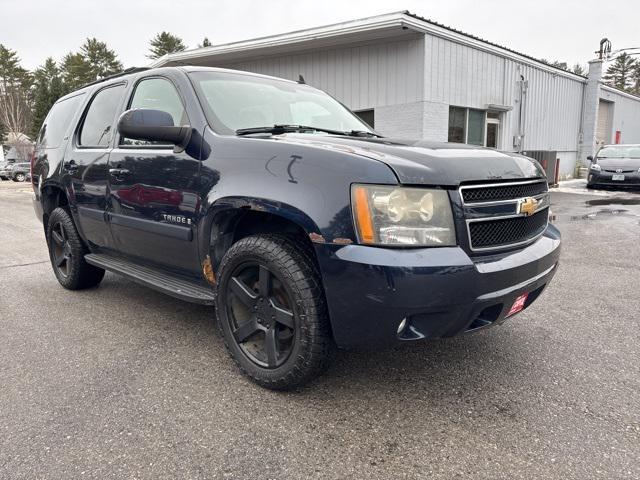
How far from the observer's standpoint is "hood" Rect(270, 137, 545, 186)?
7.01 ft

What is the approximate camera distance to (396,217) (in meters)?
2.09

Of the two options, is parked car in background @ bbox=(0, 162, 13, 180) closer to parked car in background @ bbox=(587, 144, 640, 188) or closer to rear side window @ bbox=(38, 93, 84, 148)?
rear side window @ bbox=(38, 93, 84, 148)

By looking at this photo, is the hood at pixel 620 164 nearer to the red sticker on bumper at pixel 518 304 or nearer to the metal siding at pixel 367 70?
the metal siding at pixel 367 70

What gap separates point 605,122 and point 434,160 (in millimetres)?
26701

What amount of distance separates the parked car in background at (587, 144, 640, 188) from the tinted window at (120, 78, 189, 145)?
1405cm

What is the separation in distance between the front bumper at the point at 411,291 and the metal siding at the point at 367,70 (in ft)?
34.8

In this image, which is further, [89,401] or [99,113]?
[99,113]

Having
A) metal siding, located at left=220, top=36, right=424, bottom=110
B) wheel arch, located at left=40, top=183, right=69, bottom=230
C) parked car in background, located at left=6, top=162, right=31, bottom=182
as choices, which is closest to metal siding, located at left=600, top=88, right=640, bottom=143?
metal siding, located at left=220, top=36, right=424, bottom=110

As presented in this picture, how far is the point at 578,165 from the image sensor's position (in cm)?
2045

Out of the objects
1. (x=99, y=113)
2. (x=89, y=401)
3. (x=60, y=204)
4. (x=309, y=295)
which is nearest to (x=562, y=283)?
(x=309, y=295)

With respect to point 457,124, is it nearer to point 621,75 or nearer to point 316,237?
point 316,237

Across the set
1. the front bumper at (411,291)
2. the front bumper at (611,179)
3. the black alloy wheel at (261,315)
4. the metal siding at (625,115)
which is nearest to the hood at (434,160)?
the front bumper at (411,291)

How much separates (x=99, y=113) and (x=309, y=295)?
282cm

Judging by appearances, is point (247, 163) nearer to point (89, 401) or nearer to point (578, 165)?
point (89, 401)
